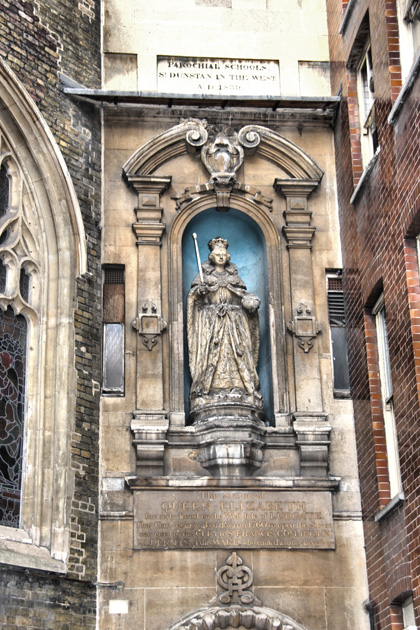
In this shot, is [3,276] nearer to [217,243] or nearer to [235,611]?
[217,243]

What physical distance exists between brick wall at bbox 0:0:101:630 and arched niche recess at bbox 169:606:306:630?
114 cm

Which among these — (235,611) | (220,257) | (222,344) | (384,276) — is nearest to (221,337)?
(222,344)

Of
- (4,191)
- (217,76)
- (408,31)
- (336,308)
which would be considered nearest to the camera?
(408,31)

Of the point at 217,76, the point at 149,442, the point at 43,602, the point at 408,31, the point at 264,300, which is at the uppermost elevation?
the point at 217,76

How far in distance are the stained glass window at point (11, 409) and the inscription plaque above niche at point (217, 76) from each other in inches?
172

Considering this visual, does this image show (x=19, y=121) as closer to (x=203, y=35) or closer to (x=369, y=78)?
(x=203, y=35)

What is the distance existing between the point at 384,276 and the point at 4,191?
187 inches

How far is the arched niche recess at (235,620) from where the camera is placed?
12.8 metres

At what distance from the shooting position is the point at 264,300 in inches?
594

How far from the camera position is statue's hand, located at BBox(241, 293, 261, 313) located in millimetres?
14453

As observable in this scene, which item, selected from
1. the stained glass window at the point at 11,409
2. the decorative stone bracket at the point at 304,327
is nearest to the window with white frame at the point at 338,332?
the decorative stone bracket at the point at 304,327

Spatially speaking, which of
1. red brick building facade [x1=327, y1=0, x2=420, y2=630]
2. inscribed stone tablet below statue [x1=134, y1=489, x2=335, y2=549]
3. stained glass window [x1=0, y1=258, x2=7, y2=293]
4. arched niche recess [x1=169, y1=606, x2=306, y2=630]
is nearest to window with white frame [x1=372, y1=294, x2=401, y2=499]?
red brick building facade [x1=327, y1=0, x2=420, y2=630]

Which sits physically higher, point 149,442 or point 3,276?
point 3,276

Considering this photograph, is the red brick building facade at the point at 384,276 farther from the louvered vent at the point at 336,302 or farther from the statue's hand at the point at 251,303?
the statue's hand at the point at 251,303
